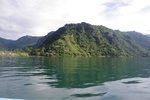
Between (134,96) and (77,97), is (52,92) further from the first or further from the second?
(134,96)

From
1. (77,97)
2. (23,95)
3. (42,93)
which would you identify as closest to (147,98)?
(77,97)

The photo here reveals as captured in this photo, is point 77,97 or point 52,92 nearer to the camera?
point 77,97

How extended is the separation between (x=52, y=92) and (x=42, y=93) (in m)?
1.12

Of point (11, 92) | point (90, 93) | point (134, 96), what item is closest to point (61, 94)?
point (90, 93)

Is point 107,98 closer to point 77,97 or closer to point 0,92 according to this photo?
point 77,97

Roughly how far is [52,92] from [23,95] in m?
3.25

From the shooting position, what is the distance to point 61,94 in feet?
78.6

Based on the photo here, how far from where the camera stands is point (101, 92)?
85.0ft

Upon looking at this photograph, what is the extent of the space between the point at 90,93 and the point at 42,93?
511 centimetres

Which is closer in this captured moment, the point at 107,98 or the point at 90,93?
the point at 107,98

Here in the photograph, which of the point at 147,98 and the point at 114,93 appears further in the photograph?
the point at 114,93

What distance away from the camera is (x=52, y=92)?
82.4 ft

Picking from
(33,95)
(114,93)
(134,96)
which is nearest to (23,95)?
(33,95)

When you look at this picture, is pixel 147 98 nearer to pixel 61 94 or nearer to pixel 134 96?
pixel 134 96
